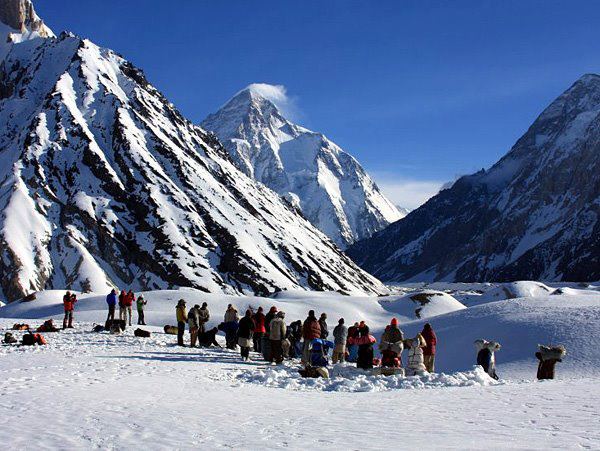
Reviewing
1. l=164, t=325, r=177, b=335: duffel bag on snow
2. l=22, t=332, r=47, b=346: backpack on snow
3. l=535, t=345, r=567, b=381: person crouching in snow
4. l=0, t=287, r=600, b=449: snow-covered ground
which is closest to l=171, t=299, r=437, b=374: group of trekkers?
l=0, t=287, r=600, b=449: snow-covered ground

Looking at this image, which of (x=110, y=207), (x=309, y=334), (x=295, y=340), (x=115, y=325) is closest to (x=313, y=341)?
(x=309, y=334)

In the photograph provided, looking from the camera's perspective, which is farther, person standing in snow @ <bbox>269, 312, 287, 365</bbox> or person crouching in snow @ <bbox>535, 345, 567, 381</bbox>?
person standing in snow @ <bbox>269, 312, 287, 365</bbox>

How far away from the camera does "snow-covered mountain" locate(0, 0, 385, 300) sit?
131m

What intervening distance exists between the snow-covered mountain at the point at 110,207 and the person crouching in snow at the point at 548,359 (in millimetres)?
109665

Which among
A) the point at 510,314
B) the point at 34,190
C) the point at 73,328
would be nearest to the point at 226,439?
the point at 73,328

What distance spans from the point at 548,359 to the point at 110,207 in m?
144

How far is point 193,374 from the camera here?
20.6 metres

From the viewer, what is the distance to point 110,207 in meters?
156

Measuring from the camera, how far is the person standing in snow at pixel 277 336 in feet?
84.8

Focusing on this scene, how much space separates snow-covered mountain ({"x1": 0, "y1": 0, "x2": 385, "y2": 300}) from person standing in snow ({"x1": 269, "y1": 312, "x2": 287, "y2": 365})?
101749 millimetres

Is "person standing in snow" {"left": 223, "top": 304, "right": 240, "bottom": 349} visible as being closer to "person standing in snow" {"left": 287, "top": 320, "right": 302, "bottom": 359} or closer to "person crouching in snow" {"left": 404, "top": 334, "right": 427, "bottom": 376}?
"person standing in snow" {"left": 287, "top": 320, "right": 302, "bottom": 359}

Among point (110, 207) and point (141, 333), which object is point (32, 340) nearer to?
point (141, 333)

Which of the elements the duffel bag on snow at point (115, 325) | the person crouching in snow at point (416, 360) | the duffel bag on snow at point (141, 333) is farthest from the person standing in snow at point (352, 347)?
the duffel bag on snow at point (115, 325)

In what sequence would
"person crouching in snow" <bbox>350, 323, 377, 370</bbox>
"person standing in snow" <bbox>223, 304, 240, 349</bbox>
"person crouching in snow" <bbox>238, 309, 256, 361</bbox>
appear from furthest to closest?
"person standing in snow" <bbox>223, 304, 240, 349</bbox> < "person crouching in snow" <bbox>238, 309, 256, 361</bbox> < "person crouching in snow" <bbox>350, 323, 377, 370</bbox>
